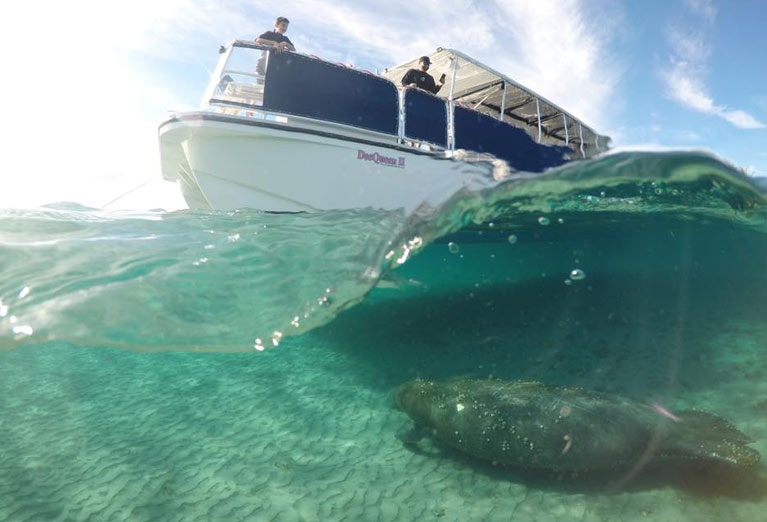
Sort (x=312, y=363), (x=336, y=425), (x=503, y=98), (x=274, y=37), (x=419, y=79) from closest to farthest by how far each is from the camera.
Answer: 1. (x=336, y=425)
2. (x=312, y=363)
3. (x=274, y=37)
4. (x=419, y=79)
5. (x=503, y=98)

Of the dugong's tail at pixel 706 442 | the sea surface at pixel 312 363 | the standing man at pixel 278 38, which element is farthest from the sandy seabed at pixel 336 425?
the standing man at pixel 278 38

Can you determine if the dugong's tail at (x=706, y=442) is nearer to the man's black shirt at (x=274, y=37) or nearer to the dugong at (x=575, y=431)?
the dugong at (x=575, y=431)

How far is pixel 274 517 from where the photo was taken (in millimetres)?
4039

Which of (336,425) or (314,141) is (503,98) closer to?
(314,141)

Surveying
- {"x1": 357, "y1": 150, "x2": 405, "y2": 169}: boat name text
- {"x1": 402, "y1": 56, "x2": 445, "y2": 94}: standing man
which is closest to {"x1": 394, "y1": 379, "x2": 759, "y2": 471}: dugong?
{"x1": 357, "y1": 150, "x2": 405, "y2": 169}: boat name text

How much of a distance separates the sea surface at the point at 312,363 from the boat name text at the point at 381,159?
141 centimetres

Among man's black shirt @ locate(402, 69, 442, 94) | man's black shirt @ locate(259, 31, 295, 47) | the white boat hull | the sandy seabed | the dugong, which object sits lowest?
the sandy seabed

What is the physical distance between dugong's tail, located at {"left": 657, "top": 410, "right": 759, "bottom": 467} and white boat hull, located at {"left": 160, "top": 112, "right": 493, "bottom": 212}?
511 centimetres

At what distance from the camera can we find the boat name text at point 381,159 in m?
9.31

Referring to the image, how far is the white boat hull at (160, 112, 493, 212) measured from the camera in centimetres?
862

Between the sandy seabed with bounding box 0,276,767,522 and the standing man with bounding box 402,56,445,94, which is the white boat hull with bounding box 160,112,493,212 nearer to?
the standing man with bounding box 402,56,445,94

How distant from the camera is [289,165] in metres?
8.90

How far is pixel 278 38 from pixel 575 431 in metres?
9.38

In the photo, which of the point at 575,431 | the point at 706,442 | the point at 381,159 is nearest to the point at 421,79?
the point at 381,159
